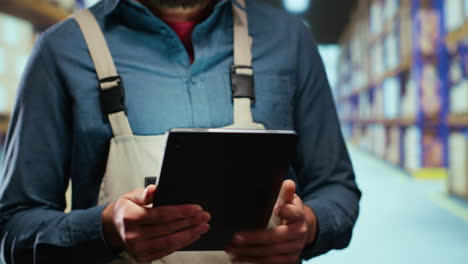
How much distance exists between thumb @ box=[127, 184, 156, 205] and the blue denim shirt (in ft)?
0.47

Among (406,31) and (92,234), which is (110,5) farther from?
(406,31)

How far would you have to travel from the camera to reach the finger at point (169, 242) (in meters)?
0.67

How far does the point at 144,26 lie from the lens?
939 millimetres

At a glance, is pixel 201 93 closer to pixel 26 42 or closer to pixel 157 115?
pixel 157 115

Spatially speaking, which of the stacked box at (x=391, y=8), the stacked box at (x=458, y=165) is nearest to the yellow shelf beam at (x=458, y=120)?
the stacked box at (x=458, y=165)

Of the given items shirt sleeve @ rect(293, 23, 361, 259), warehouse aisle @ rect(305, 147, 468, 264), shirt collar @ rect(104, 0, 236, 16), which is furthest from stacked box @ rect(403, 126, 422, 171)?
shirt collar @ rect(104, 0, 236, 16)

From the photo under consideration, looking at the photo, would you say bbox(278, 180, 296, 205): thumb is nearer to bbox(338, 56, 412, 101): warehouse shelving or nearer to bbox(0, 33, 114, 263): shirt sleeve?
bbox(0, 33, 114, 263): shirt sleeve

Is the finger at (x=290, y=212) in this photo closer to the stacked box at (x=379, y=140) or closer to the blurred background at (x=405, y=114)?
the blurred background at (x=405, y=114)

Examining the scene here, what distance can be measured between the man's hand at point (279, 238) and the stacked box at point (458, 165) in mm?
3312

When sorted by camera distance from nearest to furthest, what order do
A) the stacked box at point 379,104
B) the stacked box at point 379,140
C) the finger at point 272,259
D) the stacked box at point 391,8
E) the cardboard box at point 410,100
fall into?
the finger at point 272,259 < the cardboard box at point 410,100 < the stacked box at point 391,8 < the stacked box at point 379,104 < the stacked box at point 379,140

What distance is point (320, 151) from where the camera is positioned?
0.97 meters

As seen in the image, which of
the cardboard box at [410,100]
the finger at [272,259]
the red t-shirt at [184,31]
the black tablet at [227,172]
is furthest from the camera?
the cardboard box at [410,100]

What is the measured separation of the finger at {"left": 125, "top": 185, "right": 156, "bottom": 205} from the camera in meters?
0.67

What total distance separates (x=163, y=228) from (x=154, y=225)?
0.6 inches
